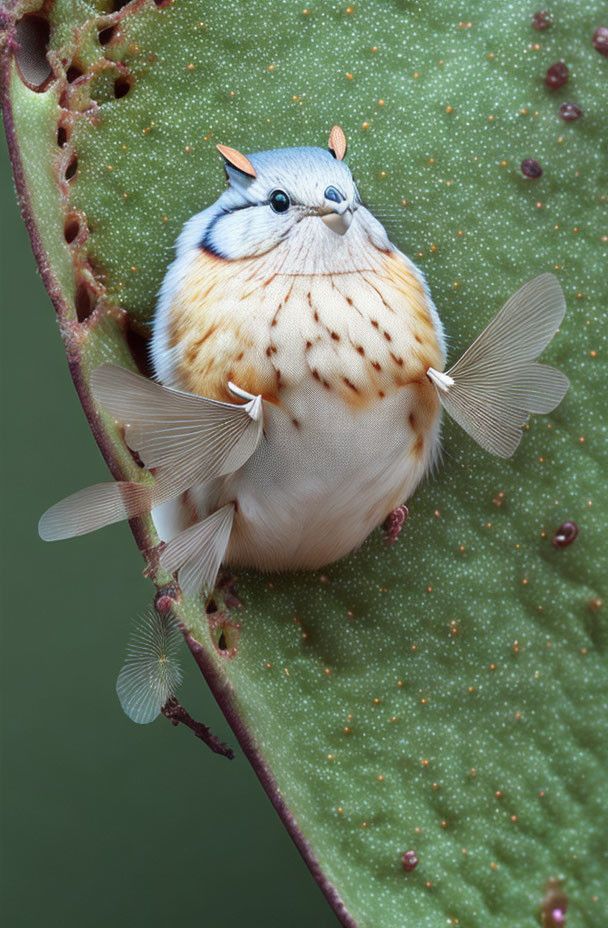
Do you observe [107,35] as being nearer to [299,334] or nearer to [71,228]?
[71,228]

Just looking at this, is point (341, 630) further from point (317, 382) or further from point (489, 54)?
point (489, 54)

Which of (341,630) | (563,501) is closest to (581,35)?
(563,501)

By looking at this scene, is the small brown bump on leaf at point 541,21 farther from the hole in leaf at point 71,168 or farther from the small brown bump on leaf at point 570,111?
the hole in leaf at point 71,168

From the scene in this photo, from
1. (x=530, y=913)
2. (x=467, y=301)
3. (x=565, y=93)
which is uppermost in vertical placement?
(x=565, y=93)

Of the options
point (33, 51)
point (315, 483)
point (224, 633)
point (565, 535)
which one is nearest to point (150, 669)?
point (224, 633)

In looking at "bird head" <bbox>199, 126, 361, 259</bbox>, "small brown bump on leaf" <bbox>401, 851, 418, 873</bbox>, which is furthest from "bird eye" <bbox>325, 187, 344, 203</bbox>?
"small brown bump on leaf" <bbox>401, 851, 418, 873</bbox>

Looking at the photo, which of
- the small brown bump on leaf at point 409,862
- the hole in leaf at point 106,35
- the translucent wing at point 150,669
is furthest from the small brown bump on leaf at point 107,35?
the small brown bump on leaf at point 409,862
